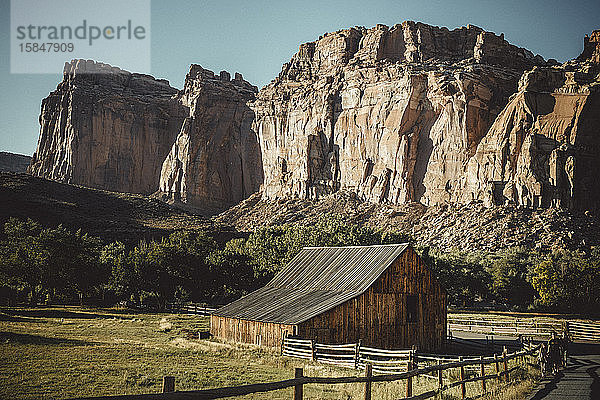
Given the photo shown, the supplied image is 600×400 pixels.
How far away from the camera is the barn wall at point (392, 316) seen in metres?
26.3

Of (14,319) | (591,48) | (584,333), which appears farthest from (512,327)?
(591,48)

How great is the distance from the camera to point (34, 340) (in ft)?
86.8

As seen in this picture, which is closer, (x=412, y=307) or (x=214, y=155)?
(x=412, y=307)

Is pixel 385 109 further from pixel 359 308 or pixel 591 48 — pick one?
pixel 359 308

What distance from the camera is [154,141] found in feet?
535

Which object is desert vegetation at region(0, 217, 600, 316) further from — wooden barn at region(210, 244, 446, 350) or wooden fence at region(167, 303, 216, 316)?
wooden barn at region(210, 244, 446, 350)

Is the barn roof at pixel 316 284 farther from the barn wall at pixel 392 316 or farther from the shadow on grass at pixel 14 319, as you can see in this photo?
the shadow on grass at pixel 14 319

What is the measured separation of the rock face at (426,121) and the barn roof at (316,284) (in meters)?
61.4

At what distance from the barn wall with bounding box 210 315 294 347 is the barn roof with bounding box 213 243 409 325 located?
0.87 ft

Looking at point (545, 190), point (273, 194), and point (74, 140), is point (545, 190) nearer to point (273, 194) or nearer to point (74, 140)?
point (273, 194)

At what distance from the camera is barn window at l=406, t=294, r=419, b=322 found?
28.3 metres

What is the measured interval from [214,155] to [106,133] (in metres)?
32.4

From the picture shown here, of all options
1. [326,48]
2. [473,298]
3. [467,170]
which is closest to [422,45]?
[326,48]

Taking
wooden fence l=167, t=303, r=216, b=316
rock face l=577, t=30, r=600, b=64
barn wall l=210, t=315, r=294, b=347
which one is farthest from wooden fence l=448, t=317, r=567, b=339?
rock face l=577, t=30, r=600, b=64
